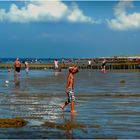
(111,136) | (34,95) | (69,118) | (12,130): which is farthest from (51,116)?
(34,95)

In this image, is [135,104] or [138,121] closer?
[138,121]

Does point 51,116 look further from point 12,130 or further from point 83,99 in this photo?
point 83,99

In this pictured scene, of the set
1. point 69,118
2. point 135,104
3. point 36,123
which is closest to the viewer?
point 36,123

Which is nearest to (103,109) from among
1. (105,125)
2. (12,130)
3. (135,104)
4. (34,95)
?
(135,104)

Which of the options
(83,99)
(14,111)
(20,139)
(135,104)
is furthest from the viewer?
(83,99)

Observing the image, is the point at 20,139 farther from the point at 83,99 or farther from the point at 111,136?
the point at 83,99

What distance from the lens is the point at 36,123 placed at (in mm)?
17438

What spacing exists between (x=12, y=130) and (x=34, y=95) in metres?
13.0

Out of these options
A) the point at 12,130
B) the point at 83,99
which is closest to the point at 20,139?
the point at 12,130

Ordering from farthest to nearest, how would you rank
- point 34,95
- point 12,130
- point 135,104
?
1. point 34,95
2. point 135,104
3. point 12,130

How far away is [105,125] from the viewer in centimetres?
1683

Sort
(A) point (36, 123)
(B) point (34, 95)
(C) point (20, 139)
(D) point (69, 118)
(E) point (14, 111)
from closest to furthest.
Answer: (C) point (20, 139), (A) point (36, 123), (D) point (69, 118), (E) point (14, 111), (B) point (34, 95)

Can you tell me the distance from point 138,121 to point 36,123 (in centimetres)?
345

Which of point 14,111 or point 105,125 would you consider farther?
point 14,111
